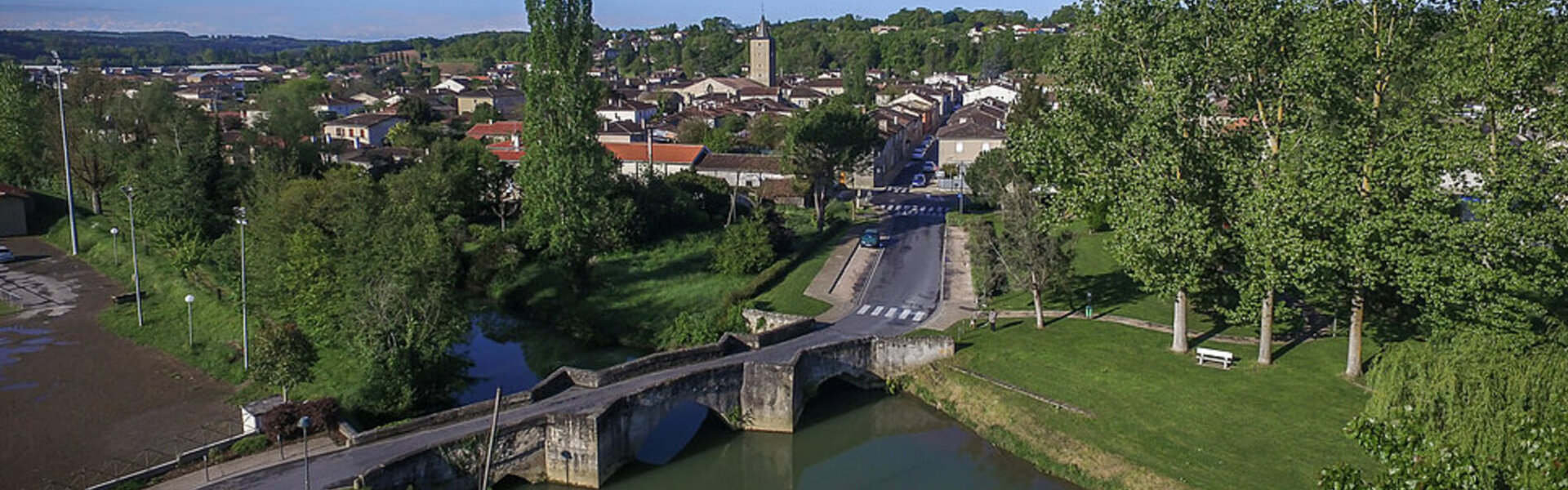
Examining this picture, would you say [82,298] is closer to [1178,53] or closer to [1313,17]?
[1178,53]

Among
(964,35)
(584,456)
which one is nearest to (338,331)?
(584,456)

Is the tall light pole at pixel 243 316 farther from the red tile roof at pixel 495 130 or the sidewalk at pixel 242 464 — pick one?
the red tile roof at pixel 495 130

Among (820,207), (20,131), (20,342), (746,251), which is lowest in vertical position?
(20,342)

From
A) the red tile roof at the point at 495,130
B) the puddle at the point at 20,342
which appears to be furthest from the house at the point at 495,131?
the puddle at the point at 20,342

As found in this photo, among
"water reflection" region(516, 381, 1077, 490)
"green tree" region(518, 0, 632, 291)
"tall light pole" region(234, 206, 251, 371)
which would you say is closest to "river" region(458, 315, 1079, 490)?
"water reflection" region(516, 381, 1077, 490)

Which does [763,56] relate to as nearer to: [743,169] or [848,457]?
[743,169]

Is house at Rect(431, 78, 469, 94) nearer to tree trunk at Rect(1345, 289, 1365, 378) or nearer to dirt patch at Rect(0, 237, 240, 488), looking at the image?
dirt patch at Rect(0, 237, 240, 488)

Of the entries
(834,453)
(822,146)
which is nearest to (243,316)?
(834,453)
